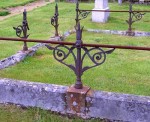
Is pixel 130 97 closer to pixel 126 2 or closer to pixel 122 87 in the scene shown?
pixel 122 87

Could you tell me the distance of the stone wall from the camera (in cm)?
346

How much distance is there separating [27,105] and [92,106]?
2.86ft

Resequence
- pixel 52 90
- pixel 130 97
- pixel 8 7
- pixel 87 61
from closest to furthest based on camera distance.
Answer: pixel 130 97 → pixel 52 90 → pixel 87 61 → pixel 8 7

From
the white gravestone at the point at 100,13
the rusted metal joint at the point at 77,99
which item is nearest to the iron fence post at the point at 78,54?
the rusted metal joint at the point at 77,99

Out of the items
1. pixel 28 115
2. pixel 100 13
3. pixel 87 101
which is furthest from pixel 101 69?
pixel 100 13

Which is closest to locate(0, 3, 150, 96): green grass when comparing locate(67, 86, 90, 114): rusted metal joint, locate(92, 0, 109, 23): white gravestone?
locate(67, 86, 90, 114): rusted metal joint

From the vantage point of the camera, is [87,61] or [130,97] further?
[87,61]

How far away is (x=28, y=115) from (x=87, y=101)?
0.77 m

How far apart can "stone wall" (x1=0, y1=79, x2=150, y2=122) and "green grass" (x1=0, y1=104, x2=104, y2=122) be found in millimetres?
69

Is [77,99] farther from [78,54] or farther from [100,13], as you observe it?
[100,13]

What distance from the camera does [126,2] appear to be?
17.7m

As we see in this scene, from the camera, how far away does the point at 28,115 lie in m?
3.79

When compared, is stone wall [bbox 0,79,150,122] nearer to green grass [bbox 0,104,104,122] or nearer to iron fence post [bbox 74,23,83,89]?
green grass [bbox 0,104,104,122]

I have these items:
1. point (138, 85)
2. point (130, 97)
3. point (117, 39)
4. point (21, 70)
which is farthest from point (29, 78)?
point (117, 39)
